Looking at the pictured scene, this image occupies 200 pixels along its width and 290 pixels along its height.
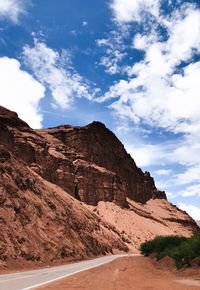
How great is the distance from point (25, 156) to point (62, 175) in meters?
9.43

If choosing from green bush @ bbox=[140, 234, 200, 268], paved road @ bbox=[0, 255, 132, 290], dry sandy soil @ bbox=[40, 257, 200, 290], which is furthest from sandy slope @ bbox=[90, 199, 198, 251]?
paved road @ bbox=[0, 255, 132, 290]

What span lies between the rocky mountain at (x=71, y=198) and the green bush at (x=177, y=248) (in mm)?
7420

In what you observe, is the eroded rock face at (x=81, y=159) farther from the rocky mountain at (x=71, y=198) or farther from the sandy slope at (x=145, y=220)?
the sandy slope at (x=145, y=220)

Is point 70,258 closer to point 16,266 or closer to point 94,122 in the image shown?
point 16,266

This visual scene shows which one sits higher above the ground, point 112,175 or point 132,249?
point 112,175

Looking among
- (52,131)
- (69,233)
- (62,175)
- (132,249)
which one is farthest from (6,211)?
(52,131)

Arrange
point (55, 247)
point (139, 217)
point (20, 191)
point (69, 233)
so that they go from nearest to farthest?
point (55, 247) < point (20, 191) < point (69, 233) < point (139, 217)

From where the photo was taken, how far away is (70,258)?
1890 inches

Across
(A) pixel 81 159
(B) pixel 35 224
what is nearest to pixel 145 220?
(A) pixel 81 159

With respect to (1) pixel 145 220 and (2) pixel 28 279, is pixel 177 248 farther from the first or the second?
(1) pixel 145 220

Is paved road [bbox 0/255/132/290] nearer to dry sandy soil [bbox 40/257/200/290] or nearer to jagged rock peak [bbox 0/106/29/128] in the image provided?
dry sandy soil [bbox 40/257/200/290]

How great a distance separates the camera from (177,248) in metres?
42.9

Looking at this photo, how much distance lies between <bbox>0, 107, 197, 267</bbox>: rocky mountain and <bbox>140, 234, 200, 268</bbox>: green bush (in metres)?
7.42

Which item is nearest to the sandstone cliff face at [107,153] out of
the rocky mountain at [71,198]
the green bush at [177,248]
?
the rocky mountain at [71,198]
